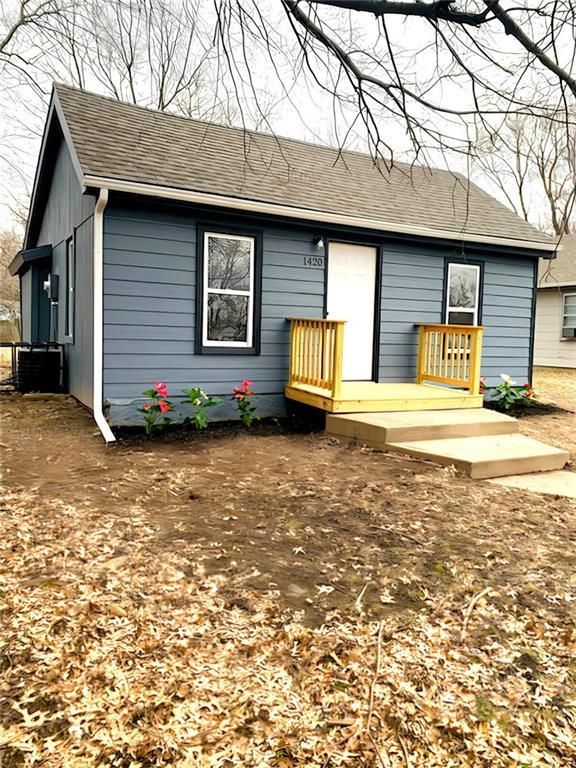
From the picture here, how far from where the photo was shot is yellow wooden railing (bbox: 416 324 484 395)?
277 inches

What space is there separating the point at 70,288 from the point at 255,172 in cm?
330

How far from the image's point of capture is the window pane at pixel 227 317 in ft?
22.0

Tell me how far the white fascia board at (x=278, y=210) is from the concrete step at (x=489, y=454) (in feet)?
6.68

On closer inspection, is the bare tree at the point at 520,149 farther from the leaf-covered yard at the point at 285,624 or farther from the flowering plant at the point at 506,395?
the flowering plant at the point at 506,395

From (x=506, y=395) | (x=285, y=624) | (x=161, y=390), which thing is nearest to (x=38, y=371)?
(x=161, y=390)

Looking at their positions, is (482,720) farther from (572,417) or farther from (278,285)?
(572,417)

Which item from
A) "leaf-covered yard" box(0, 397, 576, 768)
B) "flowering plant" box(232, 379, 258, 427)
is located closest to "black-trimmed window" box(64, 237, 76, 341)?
"flowering plant" box(232, 379, 258, 427)

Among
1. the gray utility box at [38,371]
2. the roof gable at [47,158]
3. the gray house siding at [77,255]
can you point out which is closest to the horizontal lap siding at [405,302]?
the gray house siding at [77,255]

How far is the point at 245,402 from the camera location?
675 centimetres

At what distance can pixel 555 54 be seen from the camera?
117 inches

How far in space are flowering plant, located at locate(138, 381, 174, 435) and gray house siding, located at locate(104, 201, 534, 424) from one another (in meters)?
0.14

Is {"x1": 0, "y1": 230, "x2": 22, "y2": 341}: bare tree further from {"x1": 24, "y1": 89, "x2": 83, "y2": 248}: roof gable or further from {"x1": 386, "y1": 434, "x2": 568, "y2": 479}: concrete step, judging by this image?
{"x1": 386, "y1": 434, "x2": 568, "y2": 479}: concrete step

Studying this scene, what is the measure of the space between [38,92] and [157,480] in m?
5.70

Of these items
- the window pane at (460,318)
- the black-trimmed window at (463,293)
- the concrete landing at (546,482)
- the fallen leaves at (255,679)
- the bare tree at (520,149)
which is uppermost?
the bare tree at (520,149)
